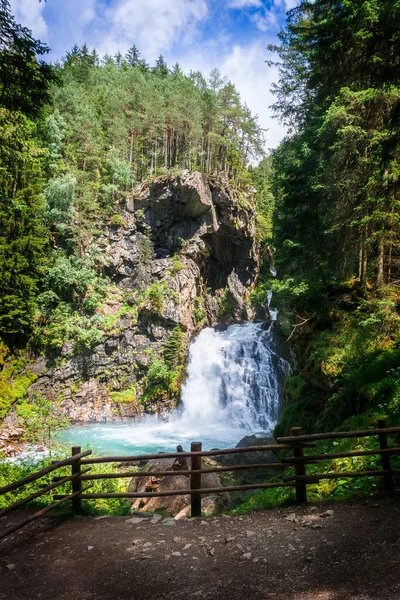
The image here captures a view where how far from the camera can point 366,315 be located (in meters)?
11.2

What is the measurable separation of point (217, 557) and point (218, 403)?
67.0 feet

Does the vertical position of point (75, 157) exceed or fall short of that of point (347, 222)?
it exceeds it

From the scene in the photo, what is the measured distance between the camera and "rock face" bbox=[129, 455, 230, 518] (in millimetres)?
8430

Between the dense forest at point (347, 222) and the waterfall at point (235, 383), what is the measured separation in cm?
697

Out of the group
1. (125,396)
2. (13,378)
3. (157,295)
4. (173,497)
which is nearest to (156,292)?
(157,295)

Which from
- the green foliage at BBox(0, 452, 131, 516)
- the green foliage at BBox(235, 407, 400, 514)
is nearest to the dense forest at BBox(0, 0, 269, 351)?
the green foliage at BBox(0, 452, 131, 516)

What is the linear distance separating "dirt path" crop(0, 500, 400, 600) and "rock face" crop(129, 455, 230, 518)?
266cm

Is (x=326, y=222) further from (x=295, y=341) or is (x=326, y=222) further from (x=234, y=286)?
(x=234, y=286)

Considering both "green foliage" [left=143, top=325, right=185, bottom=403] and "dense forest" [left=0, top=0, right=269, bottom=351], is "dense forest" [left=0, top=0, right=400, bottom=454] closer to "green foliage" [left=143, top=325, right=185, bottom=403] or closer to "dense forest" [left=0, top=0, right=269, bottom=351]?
"dense forest" [left=0, top=0, right=269, bottom=351]

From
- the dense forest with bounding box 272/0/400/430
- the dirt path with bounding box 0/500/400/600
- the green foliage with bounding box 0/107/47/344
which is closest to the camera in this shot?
the dirt path with bounding box 0/500/400/600

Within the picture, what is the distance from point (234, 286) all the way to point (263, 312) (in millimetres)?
4270

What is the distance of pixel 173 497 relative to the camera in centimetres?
902

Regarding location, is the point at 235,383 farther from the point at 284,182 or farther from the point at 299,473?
the point at 299,473

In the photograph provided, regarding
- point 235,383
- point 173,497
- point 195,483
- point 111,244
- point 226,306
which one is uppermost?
point 111,244
